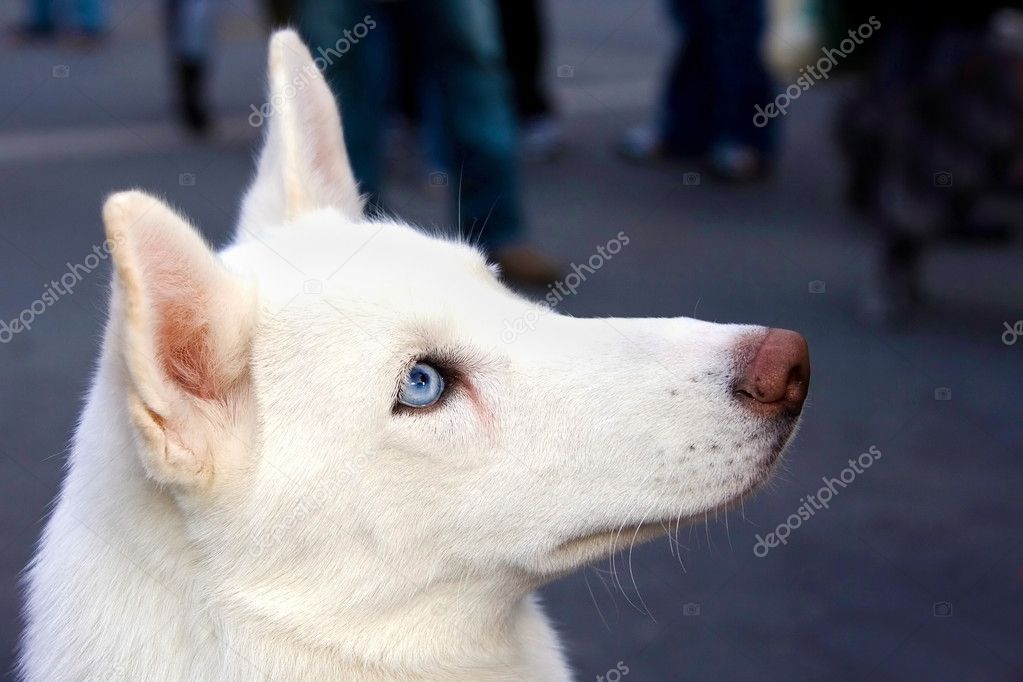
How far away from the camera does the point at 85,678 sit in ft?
6.97

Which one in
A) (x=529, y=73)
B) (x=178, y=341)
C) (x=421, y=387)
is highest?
(x=178, y=341)

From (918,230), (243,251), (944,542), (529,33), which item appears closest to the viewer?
(243,251)

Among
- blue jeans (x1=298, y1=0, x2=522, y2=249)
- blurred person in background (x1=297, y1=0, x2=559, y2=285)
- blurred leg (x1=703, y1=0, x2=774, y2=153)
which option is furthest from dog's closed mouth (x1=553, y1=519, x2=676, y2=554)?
blurred leg (x1=703, y1=0, x2=774, y2=153)

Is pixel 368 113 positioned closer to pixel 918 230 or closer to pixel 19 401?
pixel 19 401

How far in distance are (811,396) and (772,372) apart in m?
3.39

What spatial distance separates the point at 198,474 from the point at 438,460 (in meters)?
0.40

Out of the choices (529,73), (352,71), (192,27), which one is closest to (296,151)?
(352,71)

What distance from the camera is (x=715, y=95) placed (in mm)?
8547

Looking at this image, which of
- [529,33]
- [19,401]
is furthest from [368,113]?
[529,33]

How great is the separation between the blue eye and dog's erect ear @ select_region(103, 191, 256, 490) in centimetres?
26

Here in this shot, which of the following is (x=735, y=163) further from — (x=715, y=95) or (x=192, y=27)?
(x=192, y=27)

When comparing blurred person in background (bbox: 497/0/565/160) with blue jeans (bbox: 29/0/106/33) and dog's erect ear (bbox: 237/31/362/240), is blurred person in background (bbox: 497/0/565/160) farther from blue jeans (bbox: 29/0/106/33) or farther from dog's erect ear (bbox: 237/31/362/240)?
dog's erect ear (bbox: 237/31/362/240)

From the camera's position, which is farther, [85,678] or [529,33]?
[529,33]

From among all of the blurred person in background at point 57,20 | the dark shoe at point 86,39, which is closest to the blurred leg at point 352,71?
the dark shoe at point 86,39
